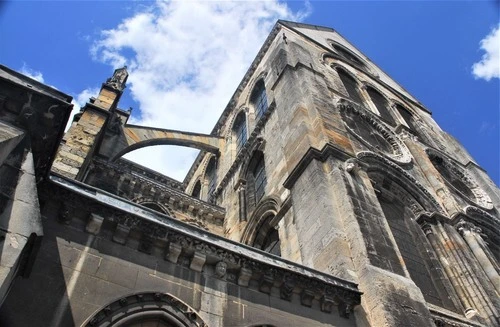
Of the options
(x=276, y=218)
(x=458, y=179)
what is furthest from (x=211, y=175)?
(x=458, y=179)

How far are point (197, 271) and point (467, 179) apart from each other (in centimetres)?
1262

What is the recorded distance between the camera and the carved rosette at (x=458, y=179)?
46.9 feet

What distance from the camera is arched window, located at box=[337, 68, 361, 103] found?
15927 mm

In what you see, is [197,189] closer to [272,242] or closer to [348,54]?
[272,242]

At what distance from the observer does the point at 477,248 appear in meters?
10.2

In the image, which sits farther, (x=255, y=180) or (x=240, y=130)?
(x=240, y=130)

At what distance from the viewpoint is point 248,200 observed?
1303 centimetres

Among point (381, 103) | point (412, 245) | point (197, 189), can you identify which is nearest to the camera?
point (412, 245)

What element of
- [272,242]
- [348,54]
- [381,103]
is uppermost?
[348,54]

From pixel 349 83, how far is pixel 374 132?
392 cm

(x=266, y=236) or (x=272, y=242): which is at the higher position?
(x=266, y=236)

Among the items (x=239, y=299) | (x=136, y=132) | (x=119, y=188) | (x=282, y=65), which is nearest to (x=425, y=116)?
(x=282, y=65)

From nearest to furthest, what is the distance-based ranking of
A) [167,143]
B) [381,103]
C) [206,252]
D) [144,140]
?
[206,252]
[144,140]
[167,143]
[381,103]

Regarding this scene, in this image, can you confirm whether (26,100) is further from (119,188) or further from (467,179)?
(467,179)
